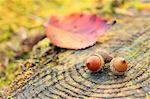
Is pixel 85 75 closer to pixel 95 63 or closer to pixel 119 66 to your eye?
pixel 95 63

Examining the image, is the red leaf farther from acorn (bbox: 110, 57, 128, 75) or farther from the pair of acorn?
acorn (bbox: 110, 57, 128, 75)

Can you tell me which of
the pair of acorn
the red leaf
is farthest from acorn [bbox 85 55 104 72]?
the red leaf

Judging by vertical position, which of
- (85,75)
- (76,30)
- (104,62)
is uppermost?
(76,30)

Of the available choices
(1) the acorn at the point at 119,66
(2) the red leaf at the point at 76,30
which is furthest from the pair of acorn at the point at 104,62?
(2) the red leaf at the point at 76,30

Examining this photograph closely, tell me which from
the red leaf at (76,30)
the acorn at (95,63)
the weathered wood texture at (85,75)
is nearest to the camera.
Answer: the weathered wood texture at (85,75)

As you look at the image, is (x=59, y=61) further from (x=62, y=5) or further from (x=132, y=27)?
(x=62, y=5)

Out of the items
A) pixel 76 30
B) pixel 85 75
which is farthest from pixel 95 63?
pixel 76 30

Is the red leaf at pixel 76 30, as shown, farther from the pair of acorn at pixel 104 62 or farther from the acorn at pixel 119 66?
the acorn at pixel 119 66

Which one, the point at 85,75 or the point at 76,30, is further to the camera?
the point at 76,30
